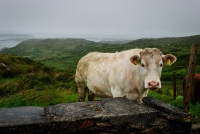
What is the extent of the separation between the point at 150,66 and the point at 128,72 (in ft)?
3.03

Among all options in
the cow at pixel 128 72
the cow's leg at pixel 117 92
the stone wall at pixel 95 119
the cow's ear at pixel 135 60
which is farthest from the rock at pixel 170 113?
the cow's leg at pixel 117 92

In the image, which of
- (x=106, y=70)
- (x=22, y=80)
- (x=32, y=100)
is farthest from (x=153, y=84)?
(x=22, y=80)

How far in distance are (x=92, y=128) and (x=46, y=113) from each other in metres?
0.87

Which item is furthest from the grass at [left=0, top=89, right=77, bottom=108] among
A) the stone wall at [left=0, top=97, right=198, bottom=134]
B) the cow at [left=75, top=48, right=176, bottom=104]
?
the stone wall at [left=0, top=97, right=198, bottom=134]

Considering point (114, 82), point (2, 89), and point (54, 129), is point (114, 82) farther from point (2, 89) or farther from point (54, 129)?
point (2, 89)

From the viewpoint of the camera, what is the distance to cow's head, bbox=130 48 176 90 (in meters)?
5.50

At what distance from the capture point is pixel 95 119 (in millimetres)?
3881

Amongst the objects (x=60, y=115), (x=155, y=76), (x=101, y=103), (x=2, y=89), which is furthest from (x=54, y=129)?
(x=2, y=89)

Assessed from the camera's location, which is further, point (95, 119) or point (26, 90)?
point (26, 90)

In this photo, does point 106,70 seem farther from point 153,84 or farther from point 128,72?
point 153,84

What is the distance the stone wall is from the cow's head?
876 mm

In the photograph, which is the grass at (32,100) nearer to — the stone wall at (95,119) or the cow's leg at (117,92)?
the cow's leg at (117,92)

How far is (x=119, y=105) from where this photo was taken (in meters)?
4.50

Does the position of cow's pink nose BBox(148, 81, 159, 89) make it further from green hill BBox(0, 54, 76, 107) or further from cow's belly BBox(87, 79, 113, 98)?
green hill BBox(0, 54, 76, 107)
